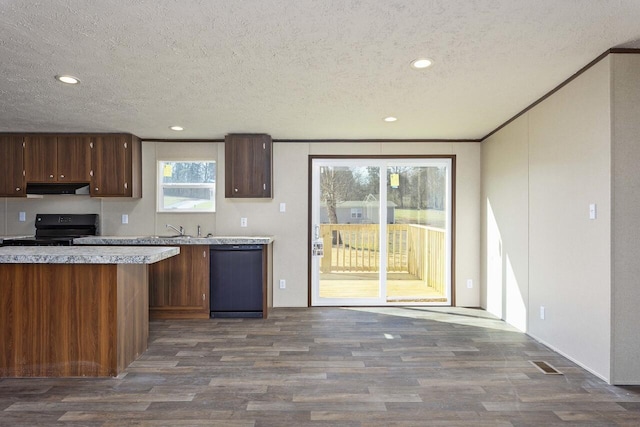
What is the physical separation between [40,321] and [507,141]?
4.68 m

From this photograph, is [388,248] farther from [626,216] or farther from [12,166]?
[12,166]

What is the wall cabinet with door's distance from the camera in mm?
4730

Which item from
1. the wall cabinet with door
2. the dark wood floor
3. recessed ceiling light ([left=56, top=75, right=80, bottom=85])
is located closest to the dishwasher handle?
the dark wood floor

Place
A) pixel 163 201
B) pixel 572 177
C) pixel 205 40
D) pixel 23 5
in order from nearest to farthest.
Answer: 1. pixel 23 5
2. pixel 205 40
3. pixel 572 177
4. pixel 163 201

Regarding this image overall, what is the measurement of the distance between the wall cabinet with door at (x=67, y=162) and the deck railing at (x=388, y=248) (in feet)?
8.94

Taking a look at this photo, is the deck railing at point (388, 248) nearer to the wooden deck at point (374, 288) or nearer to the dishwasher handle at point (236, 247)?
the wooden deck at point (374, 288)

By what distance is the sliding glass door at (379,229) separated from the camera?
5.11 m

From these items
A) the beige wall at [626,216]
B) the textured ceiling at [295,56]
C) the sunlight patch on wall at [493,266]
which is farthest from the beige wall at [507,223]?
the beige wall at [626,216]

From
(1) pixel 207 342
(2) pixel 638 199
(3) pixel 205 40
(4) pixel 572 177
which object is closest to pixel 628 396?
(2) pixel 638 199

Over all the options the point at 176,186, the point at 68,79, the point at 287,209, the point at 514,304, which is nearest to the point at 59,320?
the point at 68,79

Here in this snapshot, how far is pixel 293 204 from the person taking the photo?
5.11 meters

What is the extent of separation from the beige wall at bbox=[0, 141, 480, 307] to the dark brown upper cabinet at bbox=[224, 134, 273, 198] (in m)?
0.32

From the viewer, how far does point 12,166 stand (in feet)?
15.5

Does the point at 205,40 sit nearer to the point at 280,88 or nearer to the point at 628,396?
the point at 280,88
